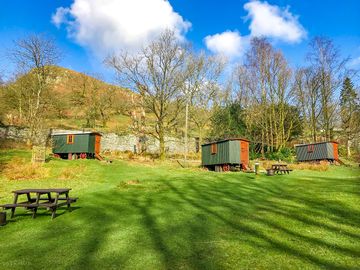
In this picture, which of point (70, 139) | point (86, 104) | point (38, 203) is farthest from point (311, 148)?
point (86, 104)

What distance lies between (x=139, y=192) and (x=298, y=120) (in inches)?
1201

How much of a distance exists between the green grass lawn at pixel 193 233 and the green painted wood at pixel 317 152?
1824 centimetres

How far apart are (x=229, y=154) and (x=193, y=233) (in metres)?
16.6

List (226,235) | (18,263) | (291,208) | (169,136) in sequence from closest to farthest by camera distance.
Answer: (18,263)
(226,235)
(291,208)
(169,136)

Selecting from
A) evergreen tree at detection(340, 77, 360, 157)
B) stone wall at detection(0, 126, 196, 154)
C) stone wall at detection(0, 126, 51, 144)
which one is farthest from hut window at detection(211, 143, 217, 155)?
evergreen tree at detection(340, 77, 360, 157)

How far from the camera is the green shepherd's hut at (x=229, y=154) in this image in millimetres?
22547

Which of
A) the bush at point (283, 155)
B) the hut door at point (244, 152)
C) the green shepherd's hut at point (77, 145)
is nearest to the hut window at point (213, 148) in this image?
the hut door at point (244, 152)

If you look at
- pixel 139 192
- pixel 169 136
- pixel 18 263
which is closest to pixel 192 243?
pixel 18 263

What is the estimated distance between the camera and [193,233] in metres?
6.33

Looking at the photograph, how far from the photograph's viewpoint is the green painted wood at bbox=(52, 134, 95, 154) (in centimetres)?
2603

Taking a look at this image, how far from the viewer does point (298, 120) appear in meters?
36.9

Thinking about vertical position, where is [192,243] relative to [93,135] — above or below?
below

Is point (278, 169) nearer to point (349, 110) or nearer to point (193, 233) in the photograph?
point (193, 233)

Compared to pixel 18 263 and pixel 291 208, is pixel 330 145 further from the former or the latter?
pixel 18 263
